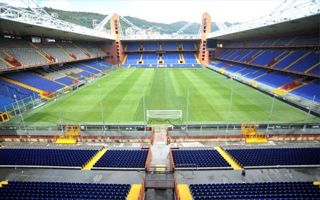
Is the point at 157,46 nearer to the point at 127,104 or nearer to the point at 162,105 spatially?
the point at 127,104

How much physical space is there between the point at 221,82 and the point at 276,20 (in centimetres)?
1518

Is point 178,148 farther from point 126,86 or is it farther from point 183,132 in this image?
point 126,86

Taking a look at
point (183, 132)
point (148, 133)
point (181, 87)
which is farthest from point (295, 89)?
point (148, 133)

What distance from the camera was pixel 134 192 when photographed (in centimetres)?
1041

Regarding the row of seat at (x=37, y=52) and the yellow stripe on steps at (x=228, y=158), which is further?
the row of seat at (x=37, y=52)

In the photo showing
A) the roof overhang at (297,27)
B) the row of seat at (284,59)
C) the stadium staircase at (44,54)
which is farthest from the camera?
the stadium staircase at (44,54)


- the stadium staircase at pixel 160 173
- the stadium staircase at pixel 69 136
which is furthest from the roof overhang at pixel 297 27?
the stadium staircase at pixel 69 136

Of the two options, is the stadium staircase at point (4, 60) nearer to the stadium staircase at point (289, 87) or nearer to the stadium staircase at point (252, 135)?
the stadium staircase at point (252, 135)

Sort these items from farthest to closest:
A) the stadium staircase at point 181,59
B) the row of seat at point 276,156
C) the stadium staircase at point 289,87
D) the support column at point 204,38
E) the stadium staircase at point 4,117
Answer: the stadium staircase at point 181,59
the support column at point 204,38
the stadium staircase at point 289,87
the stadium staircase at point 4,117
the row of seat at point 276,156

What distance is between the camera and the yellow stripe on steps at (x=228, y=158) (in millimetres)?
12797

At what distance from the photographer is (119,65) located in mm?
64688

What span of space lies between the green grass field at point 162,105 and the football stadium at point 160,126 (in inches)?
5.7

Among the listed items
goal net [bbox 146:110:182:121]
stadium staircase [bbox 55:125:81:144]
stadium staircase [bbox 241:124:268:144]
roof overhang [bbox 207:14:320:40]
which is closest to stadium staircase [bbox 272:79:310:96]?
roof overhang [bbox 207:14:320:40]

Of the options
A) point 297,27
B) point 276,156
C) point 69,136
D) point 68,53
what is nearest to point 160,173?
point 276,156
